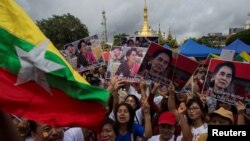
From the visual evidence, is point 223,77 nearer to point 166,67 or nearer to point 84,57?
point 166,67

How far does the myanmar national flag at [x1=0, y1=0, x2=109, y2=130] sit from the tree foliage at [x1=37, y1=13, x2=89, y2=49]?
41.1 metres

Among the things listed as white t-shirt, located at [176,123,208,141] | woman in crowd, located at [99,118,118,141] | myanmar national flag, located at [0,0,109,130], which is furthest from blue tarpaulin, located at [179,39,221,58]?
myanmar national flag, located at [0,0,109,130]

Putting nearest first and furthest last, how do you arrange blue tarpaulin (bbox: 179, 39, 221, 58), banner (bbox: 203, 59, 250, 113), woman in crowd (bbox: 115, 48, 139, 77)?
banner (bbox: 203, 59, 250, 113) → woman in crowd (bbox: 115, 48, 139, 77) → blue tarpaulin (bbox: 179, 39, 221, 58)

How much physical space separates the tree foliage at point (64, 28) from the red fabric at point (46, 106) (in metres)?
41.2

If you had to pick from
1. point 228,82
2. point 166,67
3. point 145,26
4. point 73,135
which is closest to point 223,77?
point 228,82

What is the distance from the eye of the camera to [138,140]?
4.79 meters

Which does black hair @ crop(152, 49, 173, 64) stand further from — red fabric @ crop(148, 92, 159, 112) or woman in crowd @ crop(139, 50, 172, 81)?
red fabric @ crop(148, 92, 159, 112)

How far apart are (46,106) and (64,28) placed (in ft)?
140

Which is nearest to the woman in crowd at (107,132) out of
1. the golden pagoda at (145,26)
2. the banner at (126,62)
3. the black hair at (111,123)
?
the black hair at (111,123)

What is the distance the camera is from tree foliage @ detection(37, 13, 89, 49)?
1759 inches

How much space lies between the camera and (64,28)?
45.3m

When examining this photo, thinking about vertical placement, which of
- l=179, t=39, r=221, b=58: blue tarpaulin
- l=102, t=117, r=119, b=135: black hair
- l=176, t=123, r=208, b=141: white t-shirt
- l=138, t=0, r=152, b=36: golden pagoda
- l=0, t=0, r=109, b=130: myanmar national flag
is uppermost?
l=138, t=0, r=152, b=36: golden pagoda

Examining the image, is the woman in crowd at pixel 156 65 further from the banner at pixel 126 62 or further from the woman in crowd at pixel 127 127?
the woman in crowd at pixel 127 127

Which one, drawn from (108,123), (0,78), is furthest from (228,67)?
(0,78)
